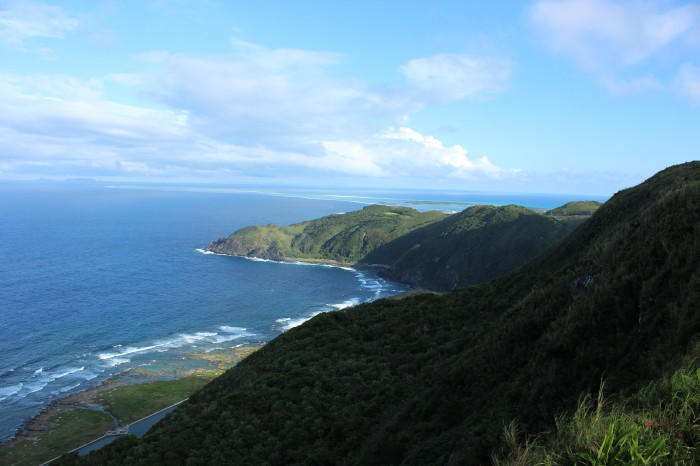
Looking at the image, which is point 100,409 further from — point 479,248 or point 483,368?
point 479,248

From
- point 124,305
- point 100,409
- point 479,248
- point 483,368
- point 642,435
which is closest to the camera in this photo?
point 642,435

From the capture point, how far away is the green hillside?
145375mm

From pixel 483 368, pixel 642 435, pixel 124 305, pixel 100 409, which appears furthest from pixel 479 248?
pixel 642 435

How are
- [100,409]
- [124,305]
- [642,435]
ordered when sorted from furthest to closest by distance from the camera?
[124,305] < [100,409] < [642,435]

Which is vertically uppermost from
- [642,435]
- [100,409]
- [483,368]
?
[642,435]

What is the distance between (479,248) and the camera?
163 m

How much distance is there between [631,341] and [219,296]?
5139 inches

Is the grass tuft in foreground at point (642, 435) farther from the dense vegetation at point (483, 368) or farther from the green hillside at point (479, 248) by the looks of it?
the green hillside at point (479, 248)

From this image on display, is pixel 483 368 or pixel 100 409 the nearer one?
pixel 483 368

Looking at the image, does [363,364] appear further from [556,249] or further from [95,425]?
[95,425]

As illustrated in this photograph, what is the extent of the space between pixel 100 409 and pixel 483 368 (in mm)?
67315

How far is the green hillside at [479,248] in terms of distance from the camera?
145 metres

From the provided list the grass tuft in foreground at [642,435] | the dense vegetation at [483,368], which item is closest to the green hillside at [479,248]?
the dense vegetation at [483,368]

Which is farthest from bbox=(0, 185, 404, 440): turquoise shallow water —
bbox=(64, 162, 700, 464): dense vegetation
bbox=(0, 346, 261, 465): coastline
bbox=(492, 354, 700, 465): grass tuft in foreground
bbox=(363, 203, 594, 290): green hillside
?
bbox=(492, 354, 700, 465): grass tuft in foreground
